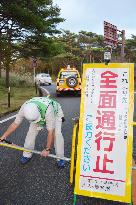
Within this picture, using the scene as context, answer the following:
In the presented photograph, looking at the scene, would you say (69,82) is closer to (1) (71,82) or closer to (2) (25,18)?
→ (1) (71,82)

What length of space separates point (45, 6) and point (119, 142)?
28.9m

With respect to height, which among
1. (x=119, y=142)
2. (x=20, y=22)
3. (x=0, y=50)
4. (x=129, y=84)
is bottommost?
(x=119, y=142)

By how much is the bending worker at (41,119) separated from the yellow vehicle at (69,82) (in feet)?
55.5

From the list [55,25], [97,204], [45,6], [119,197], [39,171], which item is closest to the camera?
[119,197]

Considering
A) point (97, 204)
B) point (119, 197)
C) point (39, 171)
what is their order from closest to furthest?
point (119, 197) → point (97, 204) → point (39, 171)

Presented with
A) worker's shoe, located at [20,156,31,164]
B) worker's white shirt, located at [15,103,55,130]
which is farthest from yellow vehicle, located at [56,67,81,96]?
worker's white shirt, located at [15,103,55,130]

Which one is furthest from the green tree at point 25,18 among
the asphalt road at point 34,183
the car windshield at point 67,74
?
the asphalt road at point 34,183

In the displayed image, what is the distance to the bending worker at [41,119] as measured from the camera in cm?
588

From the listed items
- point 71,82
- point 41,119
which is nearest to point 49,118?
point 41,119

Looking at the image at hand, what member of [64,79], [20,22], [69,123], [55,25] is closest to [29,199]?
[69,123]

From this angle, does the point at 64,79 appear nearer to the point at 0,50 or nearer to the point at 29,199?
the point at 0,50

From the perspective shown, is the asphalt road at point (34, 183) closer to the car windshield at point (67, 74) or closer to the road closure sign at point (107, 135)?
the road closure sign at point (107, 135)

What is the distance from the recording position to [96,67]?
192 inches

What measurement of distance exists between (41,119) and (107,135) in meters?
1.81
